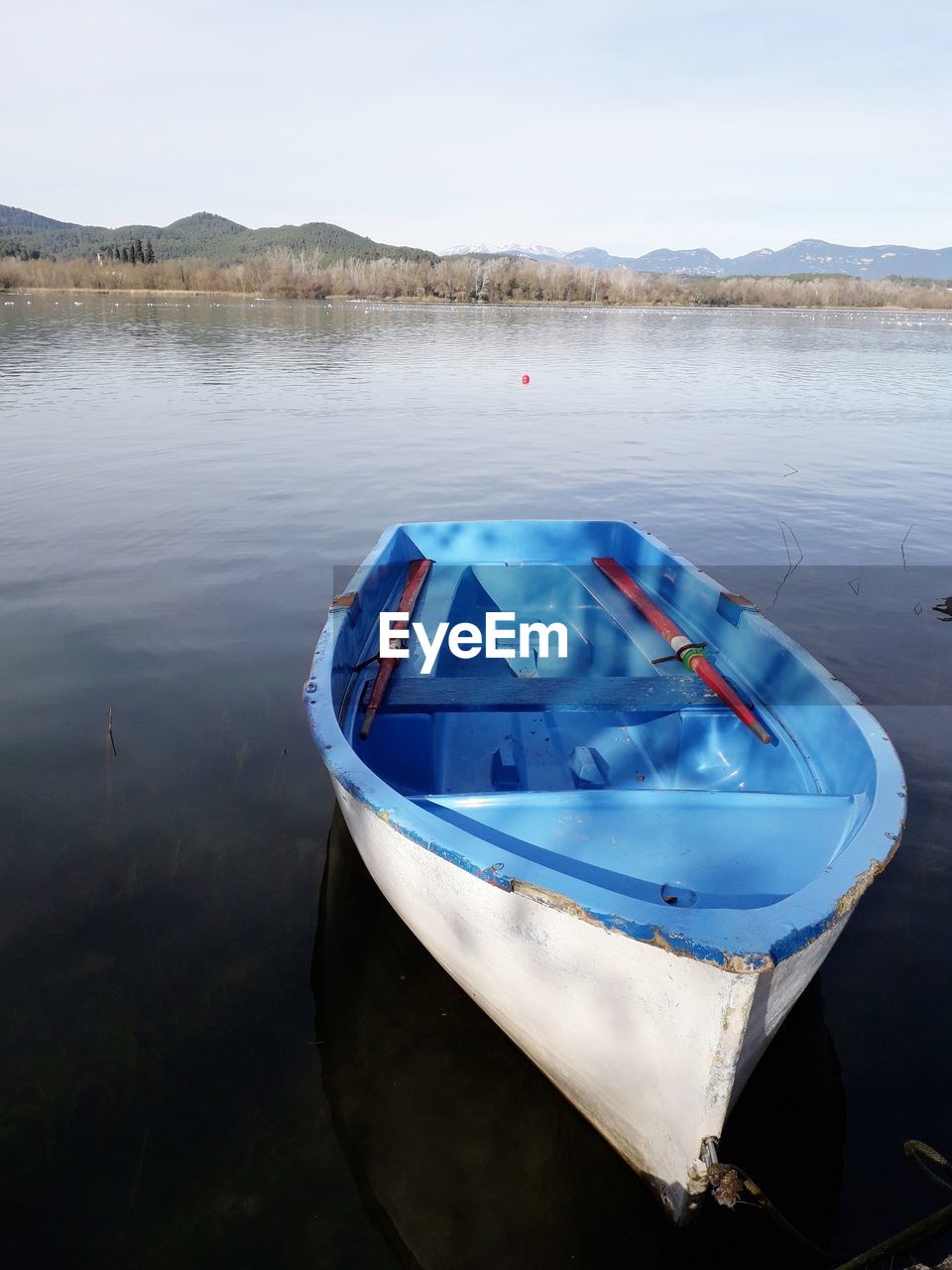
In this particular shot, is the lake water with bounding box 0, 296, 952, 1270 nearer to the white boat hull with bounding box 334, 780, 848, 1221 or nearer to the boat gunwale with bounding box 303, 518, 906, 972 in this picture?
the white boat hull with bounding box 334, 780, 848, 1221

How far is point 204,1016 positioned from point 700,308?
126 m

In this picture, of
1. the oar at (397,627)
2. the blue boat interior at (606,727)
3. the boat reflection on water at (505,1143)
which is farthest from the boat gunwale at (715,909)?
the boat reflection on water at (505,1143)

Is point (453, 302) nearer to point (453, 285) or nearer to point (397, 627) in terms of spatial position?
point (453, 285)

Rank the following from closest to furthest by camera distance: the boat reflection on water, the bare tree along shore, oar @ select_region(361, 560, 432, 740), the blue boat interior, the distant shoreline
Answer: the boat reflection on water < the blue boat interior < oar @ select_region(361, 560, 432, 740) < the distant shoreline < the bare tree along shore

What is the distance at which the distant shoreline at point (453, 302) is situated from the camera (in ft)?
300

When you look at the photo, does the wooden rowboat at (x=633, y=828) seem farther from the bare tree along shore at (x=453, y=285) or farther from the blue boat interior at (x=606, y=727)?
the bare tree along shore at (x=453, y=285)

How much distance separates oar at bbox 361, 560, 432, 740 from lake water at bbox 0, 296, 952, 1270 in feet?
3.12

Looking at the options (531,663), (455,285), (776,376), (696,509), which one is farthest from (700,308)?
(531,663)

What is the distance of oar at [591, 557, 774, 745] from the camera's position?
14.6 ft

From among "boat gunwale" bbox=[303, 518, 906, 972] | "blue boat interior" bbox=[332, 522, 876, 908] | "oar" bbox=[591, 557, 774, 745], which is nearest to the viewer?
"boat gunwale" bbox=[303, 518, 906, 972]

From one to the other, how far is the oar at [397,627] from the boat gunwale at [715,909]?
964mm

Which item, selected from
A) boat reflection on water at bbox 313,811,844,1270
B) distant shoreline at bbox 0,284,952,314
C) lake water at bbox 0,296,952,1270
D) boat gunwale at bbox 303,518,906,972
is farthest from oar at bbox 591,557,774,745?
distant shoreline at bbox 0,284,952,314

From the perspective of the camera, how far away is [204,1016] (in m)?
3.68

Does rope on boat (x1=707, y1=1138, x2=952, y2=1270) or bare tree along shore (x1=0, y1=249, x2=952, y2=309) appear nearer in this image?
rope on boat (x1=707, y1=1138, x2=952, y2=1270)
